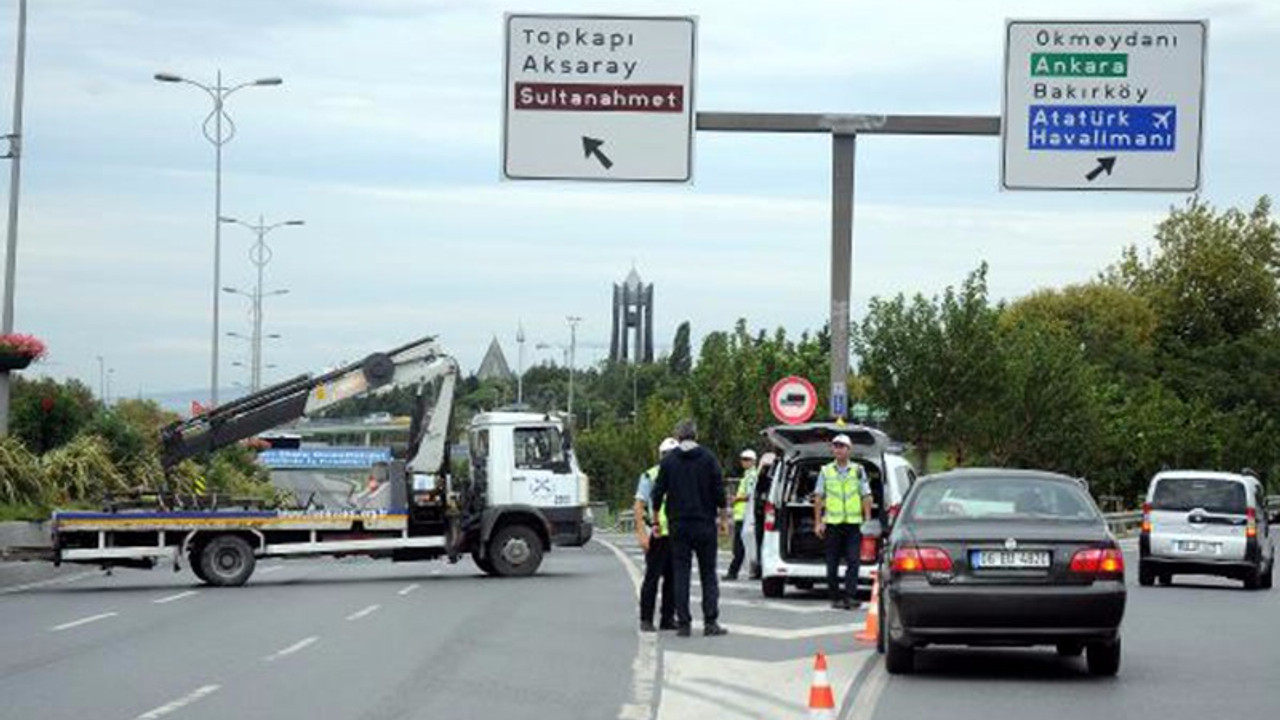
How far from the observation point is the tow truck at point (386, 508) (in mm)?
29359

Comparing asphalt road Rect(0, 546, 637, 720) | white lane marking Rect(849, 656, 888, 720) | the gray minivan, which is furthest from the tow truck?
white lane marking Rect(849, 656, 888, 720)

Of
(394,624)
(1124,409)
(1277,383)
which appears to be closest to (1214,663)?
(394,624)

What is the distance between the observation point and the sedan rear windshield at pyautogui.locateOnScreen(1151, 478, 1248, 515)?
30406 mm

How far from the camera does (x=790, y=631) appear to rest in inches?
772

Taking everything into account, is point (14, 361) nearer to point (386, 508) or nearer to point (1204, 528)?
point (386, 508)

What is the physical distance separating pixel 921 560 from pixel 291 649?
5.78m

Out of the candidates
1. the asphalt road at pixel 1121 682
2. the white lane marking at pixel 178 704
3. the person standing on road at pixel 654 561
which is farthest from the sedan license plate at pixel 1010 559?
the white lane marking at pixel 178 704

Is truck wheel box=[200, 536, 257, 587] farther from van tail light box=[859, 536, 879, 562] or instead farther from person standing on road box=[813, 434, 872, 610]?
person standing on road box=[813, 434, 872, 610]

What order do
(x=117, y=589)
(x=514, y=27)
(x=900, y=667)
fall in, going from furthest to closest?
(x=117, y=589), (x=514, y=27), (x=900, y=667)

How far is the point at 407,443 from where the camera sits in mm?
32500

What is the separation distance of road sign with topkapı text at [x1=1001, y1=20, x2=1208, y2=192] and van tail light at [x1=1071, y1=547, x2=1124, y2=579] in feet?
38.4

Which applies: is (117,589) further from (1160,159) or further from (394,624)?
(1160,159)

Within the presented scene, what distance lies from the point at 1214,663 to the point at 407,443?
17.4m

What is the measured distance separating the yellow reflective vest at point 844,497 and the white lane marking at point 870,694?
4841 mm
